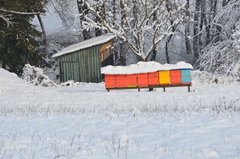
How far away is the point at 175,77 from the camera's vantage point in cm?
1728

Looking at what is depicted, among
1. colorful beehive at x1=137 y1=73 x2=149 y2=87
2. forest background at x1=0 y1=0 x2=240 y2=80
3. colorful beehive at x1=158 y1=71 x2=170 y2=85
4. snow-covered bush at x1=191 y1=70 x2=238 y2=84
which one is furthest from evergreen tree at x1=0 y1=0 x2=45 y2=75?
snow-covered bush at x1=191 y1=70 x2=238 y2=84

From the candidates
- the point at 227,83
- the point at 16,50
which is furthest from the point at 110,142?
the point at 16,50

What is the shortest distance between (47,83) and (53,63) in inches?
439

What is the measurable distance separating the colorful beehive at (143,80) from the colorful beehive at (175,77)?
4.02 ft

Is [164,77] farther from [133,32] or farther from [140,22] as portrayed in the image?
[140,22]

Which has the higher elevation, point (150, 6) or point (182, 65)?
point (150, 6)

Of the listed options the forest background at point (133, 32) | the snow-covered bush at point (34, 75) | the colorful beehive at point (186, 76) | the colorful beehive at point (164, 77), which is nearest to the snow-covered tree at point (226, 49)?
the forest background at point (133, 32)

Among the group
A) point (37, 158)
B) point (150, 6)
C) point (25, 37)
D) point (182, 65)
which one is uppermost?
point (150, 6)

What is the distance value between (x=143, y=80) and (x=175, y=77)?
1577mm

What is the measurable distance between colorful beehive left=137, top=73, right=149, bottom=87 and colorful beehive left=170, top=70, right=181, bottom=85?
1227mm

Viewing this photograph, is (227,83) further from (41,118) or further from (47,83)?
(41,118)

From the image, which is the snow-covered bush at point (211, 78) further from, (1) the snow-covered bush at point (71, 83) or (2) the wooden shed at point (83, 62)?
(1) the snow-covered bush at point (71, 83)

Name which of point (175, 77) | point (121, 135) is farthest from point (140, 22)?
point (121, 135)

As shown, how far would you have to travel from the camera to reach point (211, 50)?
22.7 m
